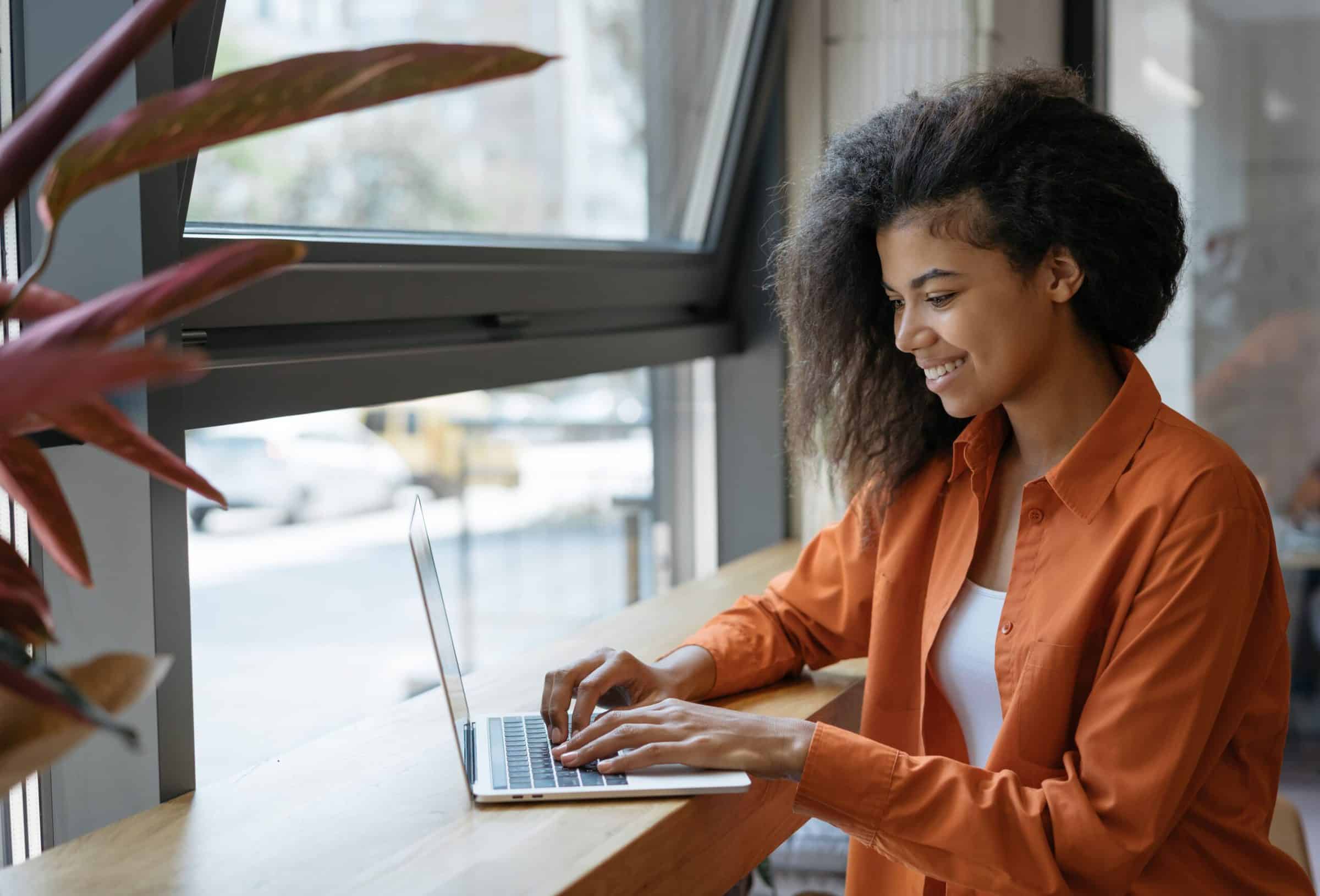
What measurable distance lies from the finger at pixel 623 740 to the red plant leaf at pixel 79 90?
2.75 ft

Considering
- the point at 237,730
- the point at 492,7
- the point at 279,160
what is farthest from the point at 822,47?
the point at 237,730

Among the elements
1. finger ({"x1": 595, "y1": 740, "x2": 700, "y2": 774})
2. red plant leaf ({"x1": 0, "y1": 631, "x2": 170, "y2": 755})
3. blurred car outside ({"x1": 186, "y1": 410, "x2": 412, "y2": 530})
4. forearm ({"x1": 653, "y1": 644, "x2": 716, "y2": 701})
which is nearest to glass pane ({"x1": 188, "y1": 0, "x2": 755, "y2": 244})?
forearm ({"x1": 653, "y1": 644, "x2": 716, "y2": 701})

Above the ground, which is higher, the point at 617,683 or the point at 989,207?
the point at 989,207

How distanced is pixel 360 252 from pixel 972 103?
80cm

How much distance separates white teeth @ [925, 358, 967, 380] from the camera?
1.44 meters

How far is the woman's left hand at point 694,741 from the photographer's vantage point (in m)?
1.29

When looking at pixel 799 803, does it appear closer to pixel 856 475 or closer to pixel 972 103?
pixel 856 475

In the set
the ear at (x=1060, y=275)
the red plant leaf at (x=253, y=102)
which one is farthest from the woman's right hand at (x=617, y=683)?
the red plant leaf at (x=253, y=102)

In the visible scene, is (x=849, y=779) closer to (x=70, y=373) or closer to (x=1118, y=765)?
(x=1118, y=765)

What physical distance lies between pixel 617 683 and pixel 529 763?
17 centimetres

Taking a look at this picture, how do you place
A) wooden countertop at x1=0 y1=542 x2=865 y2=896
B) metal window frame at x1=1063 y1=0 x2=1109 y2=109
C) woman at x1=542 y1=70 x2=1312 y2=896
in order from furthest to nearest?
metal window frame at x1=1063 y1=0 x2=1109 y2=109 → woman at x1=542 y1=70 x2=1312 y2=896 → wooden countertop at x1=0 y1=542 x2=865 y2=896

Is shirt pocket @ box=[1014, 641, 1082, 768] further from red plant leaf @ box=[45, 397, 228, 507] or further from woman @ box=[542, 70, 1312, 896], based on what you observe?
red plant leaf @ box=[45, 397, 228, 507]

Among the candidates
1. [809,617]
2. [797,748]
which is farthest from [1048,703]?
[809,617]

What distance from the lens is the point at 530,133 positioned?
2352mm
